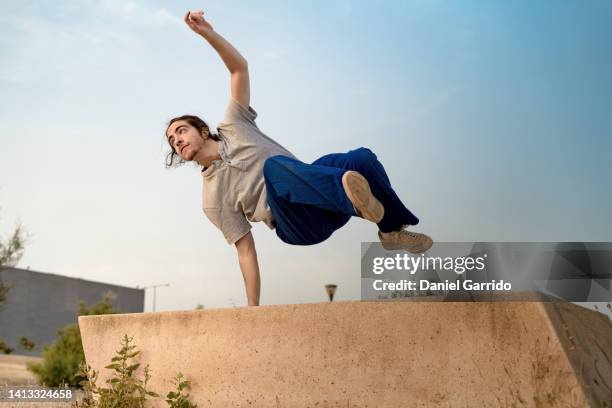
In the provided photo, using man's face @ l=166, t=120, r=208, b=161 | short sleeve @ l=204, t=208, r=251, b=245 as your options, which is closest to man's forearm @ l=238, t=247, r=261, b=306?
short sleeve @ l=204, t=208, r=251, b=245

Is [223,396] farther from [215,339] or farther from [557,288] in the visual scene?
[557,288]

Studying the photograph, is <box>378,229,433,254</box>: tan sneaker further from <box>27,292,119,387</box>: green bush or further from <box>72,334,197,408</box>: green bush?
<box>27,292,119,387</box>: green bush

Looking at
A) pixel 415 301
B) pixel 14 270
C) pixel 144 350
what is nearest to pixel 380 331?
pixel 415 301

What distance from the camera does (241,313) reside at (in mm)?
4043

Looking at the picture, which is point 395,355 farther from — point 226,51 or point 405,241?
point 226,51

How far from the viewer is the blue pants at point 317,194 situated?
3.93 metres

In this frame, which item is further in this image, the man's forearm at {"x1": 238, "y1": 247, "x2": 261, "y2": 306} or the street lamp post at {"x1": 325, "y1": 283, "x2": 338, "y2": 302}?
the street lamp post at {"x1": 325, "y1": 283, "x2": 338, "y2": 302}

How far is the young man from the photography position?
4.09 metres

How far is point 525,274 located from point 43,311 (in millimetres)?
21979

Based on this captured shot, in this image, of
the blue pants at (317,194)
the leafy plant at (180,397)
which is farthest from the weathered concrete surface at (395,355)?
the blue pants at (317,194)

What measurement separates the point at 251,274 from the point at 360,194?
1.09m

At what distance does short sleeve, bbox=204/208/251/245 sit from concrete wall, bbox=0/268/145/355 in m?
19.0

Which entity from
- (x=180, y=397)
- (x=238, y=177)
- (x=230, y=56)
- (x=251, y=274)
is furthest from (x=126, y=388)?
(x=230, y=56)

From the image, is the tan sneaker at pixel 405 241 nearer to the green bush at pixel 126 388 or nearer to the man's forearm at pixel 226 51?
the man's forearm at pixel 226 51
